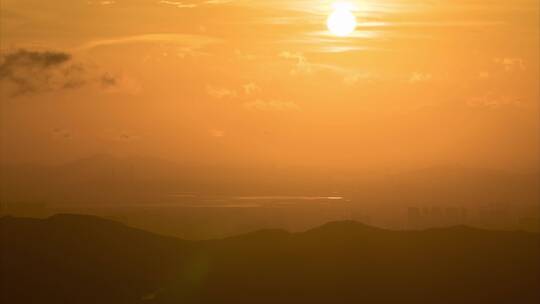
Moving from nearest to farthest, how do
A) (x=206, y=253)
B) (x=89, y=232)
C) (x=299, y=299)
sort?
1. (x=299, y=299)
2. (x=206, y=253)
3. (x=89, y=232)

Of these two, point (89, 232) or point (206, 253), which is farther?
point (89, 232)

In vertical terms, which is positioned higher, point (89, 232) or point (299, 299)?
point (89, 232)

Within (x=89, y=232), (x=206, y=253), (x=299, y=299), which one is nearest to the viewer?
(x=299, y=299)

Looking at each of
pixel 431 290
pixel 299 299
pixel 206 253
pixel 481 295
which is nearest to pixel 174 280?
pixel 206 253

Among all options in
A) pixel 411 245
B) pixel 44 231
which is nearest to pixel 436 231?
pixel 411 245

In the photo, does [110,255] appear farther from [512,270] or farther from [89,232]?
[512,270]

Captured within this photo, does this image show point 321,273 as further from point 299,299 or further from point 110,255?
point 110,255
